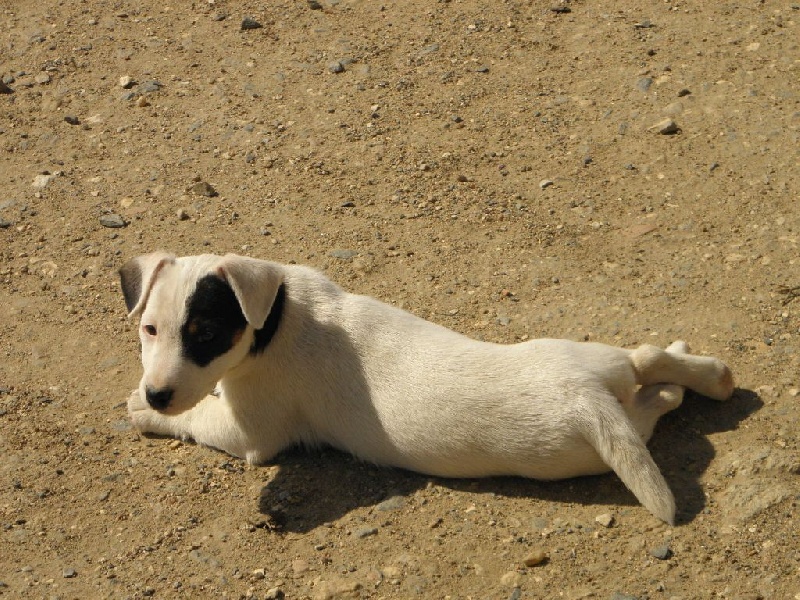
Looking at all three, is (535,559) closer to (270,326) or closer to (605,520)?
(605,520)

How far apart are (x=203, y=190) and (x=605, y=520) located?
4736 mm

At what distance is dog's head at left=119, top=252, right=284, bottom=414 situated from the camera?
539 centimetres

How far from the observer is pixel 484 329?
6.88 m

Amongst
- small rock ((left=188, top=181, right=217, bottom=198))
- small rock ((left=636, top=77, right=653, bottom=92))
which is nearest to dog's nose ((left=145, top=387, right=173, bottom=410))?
small rock ((left=188, top=181, right=217, bottom=198))

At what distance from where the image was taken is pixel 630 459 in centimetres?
514

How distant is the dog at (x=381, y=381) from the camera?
17.3 ft

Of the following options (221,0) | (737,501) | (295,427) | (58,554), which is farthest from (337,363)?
(221,0)

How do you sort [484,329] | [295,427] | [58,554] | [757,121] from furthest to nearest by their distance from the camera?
[757,121], [484,329], [295,427], [58,554]

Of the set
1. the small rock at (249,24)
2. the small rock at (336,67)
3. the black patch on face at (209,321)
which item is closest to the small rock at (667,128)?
the small rock at (336,67)

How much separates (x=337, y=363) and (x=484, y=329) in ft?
4.49

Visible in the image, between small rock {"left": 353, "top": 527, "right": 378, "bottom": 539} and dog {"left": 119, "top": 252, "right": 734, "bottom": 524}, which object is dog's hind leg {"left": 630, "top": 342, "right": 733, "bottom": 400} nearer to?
dog {"left": 119, "top": 252, "right": 734, "bottom": 524}

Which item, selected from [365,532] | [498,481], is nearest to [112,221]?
[365,532]

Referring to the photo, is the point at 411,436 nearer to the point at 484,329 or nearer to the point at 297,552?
the point at 297,552

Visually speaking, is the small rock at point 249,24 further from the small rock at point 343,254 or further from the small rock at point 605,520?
the small rock at point 605,520
